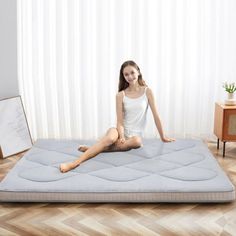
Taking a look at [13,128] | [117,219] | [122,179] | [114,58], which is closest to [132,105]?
[114,58]

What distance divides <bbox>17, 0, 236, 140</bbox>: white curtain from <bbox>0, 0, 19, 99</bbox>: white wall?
8 cm

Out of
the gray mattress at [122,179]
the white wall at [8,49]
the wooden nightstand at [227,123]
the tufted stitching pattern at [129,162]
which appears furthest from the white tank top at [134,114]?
the white wall at [8,49]

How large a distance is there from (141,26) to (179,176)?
194 cm

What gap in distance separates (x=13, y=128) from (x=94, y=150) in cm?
115

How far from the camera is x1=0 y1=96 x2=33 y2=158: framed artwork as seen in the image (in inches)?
155

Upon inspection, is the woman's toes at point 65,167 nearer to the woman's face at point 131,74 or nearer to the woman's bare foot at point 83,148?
the woman's bare foot at point 83,148

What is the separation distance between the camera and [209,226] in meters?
2.45

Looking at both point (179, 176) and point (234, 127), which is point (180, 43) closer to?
point (234, 127)

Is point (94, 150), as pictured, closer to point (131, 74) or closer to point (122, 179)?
point (122, 179)

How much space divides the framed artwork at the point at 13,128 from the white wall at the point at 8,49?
0.62 feet

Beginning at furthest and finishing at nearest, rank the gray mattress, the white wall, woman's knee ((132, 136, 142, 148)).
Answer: the white wall < woman's knee ((132, 136, 142, 148)) < the gray mattress

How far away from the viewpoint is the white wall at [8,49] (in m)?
4.15

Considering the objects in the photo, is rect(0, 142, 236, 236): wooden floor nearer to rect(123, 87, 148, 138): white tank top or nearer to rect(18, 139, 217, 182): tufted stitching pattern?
rect(18, 139, 217, 182): tufted stitching pattern

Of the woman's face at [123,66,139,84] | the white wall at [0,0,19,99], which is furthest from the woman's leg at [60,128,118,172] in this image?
the white wall at [0,0,19,99]
